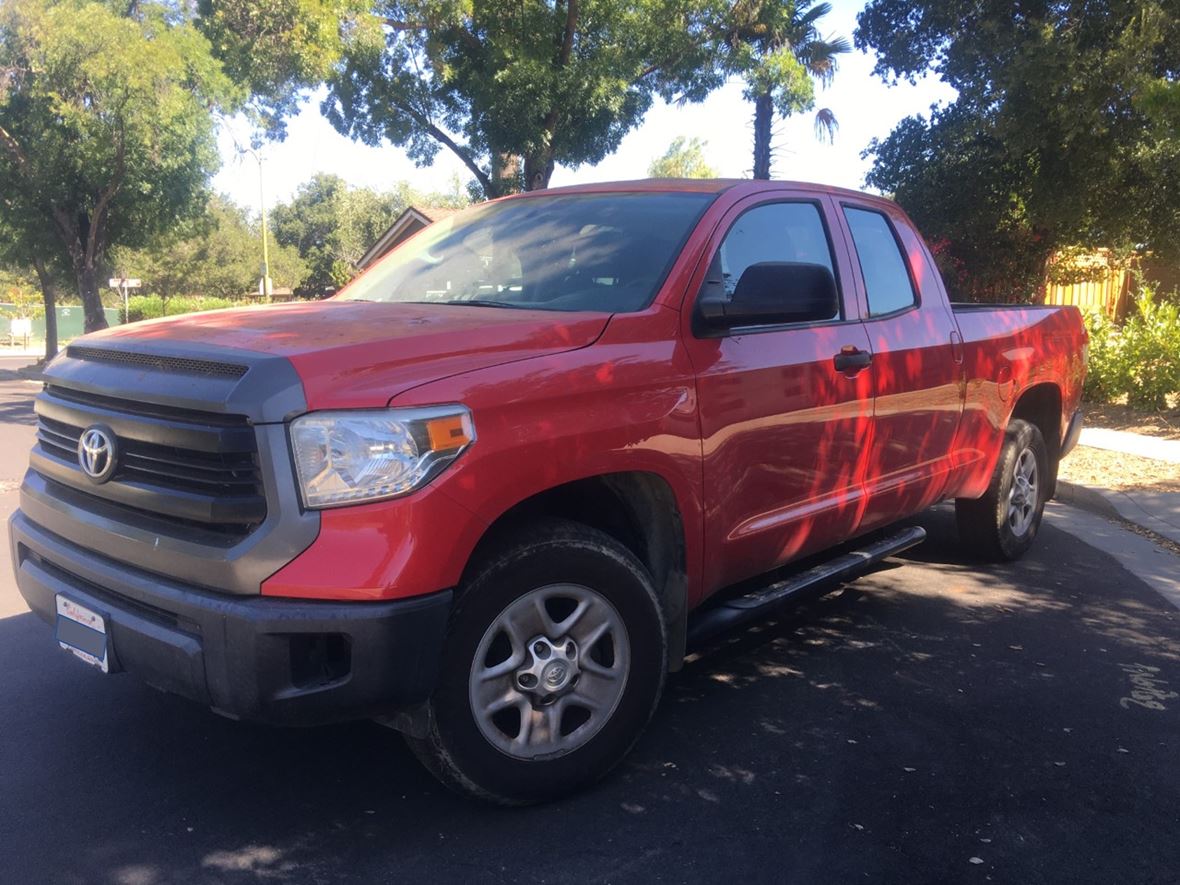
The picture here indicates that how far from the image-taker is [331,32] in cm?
1547

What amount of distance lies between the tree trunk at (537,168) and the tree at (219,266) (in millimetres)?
35565

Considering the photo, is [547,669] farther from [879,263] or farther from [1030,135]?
[1030,135]

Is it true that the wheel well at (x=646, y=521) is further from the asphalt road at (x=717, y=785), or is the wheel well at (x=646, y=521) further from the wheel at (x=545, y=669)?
the asphalt road at (x=717, y=785)

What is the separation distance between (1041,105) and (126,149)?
703 inches

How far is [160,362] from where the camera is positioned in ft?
10.00

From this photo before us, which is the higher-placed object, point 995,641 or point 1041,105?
A: point 1041,105

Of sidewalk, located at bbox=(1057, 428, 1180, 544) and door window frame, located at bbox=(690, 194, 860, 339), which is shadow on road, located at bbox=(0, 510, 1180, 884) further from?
sidewalk, located at bbox=(1057, 428, 1180, 544)

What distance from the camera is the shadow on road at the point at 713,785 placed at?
2.93 m

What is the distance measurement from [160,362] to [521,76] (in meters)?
12.9

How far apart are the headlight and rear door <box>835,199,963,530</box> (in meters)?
2.38

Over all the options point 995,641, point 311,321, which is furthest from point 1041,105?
point 311,321

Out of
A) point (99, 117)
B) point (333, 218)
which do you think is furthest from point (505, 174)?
point (333, 218)

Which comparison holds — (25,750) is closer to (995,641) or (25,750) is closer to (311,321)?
(311,321)

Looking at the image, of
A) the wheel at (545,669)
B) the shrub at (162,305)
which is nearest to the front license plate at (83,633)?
the wheel at (545,669)
